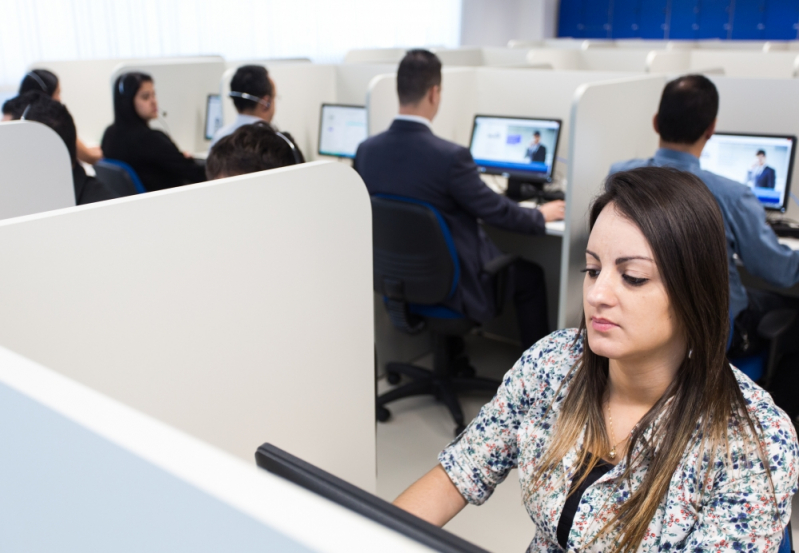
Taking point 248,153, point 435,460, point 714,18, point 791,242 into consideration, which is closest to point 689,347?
point 248,153

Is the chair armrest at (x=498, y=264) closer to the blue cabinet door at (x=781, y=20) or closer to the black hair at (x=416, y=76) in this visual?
the black hair at (x=416, y=76)

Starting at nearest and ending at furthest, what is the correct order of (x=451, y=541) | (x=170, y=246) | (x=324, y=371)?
(x=451, y=541)
(x=170, y=246)
(x=324, y=371)

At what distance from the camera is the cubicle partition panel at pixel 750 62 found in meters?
4.14

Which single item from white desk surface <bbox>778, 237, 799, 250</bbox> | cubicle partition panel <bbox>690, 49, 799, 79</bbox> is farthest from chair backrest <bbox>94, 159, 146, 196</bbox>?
cubicle partition panel <bbox>690, 49, 799, 79</bbox>

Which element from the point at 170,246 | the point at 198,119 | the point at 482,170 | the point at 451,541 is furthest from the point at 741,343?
the point at 198,119

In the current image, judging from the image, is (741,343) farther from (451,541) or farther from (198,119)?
(198,119)

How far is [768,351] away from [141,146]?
2.66m

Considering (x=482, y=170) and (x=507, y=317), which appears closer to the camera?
(x=482, y=170)

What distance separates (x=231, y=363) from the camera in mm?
1037

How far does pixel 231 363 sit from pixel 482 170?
2216 mm

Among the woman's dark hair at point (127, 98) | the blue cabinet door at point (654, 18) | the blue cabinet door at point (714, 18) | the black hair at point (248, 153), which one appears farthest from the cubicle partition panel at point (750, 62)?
the blue cabinet door at point (654, 18)

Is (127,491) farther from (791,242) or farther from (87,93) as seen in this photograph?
(87,93)

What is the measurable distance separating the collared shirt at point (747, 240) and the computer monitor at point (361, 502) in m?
1.59

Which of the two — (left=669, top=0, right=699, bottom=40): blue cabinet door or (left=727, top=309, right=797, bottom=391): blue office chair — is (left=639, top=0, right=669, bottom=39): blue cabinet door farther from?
(left=727, top=309, right=797, bottom=391): blue office chair
